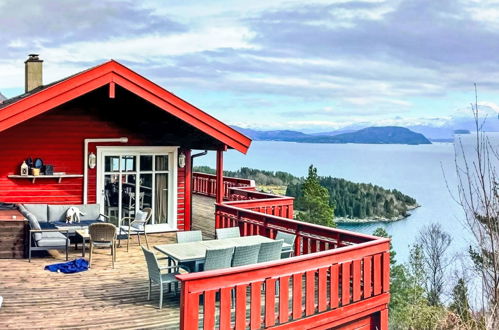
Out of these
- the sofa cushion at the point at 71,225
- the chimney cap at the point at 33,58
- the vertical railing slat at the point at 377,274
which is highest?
the chimney cap at the point at 33,58

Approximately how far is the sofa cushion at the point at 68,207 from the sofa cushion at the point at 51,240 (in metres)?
1.42

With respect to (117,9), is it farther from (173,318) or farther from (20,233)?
(173,318)

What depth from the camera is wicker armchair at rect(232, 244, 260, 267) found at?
6145 millimetres

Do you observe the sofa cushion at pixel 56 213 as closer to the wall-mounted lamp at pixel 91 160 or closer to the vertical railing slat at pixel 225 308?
the wall-mounted lamp at pixel 91 160

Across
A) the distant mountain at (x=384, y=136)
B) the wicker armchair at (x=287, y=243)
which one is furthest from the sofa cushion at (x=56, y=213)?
the distant mountain at (x=384, y=136)

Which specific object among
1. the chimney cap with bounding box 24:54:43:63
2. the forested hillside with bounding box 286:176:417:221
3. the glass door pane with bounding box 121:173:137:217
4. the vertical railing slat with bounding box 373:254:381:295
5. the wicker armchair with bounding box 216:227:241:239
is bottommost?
the forested hillside with bounding box 286:176:417:221

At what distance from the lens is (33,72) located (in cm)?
1342

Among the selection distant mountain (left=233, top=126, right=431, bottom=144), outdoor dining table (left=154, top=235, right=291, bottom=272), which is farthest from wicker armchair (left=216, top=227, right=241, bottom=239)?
distant mountain (left=233, top=126, right=431, bottom=144)

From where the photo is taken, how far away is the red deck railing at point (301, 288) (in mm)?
4629

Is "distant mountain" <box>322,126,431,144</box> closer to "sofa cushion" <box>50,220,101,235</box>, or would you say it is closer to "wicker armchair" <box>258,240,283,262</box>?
"sofa cushion" <box>50,220,101,235</box>

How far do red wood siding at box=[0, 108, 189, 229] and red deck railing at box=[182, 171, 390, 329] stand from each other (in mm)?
4865

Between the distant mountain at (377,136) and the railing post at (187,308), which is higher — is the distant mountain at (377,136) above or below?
above

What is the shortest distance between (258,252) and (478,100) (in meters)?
3.47

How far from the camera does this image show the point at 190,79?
75.4 meters
